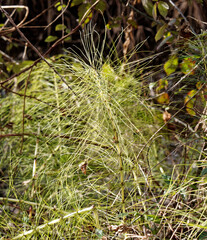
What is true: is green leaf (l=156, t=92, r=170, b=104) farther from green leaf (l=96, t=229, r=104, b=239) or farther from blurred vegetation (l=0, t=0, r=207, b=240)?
green leaf (l=96, t=229, r=104, b=239)

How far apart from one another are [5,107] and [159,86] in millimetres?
686

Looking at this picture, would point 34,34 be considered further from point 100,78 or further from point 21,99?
point 100,78

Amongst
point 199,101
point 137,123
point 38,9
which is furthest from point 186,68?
point 38,9

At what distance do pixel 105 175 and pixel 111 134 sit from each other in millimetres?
132

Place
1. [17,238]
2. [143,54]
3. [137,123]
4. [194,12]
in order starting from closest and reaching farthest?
[17,238]
[137,123]
[194,12]
[143,54]

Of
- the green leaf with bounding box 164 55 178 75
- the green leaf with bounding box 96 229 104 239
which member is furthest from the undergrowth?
the green leaf with bounding box 164 55 178 75

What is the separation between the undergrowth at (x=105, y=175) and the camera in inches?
Answer: 32.3

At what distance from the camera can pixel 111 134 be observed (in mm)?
1030

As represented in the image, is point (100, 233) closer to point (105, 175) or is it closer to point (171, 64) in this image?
point (105, 175)

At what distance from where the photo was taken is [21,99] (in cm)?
144

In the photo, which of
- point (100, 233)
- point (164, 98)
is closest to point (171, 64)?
point (164, 98)

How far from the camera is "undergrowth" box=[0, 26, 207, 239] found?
Answer: 2.69 feet

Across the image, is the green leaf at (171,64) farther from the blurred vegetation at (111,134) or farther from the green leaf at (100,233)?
the green leaf at (100,233)

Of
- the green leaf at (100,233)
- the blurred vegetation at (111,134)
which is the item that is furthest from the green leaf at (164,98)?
the green leaf at (100,233)
